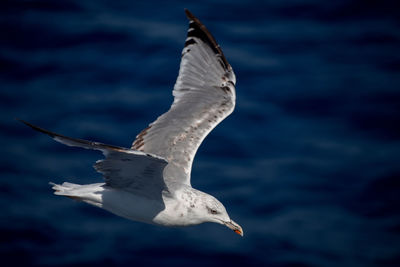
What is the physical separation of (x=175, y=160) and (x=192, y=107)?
1.05 m

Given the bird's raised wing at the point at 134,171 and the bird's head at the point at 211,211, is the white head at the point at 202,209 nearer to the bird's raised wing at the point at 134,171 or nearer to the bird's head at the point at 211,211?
the bird's head at the point at 211,211

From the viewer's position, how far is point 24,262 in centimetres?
1301

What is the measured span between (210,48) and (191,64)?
368mm

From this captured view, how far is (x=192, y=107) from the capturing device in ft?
30.5

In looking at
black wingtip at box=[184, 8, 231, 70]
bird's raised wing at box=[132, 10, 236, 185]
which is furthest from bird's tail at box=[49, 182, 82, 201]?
black wingtip at box=[184, 8, 231, 70]

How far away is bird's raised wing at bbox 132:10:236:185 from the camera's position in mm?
8645

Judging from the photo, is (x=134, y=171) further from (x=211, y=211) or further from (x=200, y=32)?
(x=200, y=32)

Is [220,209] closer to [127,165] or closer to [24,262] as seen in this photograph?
[127,165]

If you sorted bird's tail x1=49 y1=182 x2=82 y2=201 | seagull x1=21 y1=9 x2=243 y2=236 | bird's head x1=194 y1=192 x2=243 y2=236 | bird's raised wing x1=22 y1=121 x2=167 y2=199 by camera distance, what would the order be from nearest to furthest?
bird's raised wing x1=22 y1=121 x2=167 y2=199, seagull x1=21 y1=9 x2=243 y2=236, bird's tail x1=49 y1=182 x2=82 y2=201, bird's head x1=194 y1=192 x2=243 y2=236

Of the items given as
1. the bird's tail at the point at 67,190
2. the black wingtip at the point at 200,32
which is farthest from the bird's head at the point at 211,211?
the black wingtip at the point at 200,32

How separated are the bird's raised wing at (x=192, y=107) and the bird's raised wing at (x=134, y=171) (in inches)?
23.1

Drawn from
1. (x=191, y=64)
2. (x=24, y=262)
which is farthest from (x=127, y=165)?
(x=24, y=262)

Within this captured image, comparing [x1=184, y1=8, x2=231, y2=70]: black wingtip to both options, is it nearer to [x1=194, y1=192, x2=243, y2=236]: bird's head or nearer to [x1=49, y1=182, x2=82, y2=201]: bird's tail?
[x1=194, y1=192, x2=243, y2=236]: bird's head

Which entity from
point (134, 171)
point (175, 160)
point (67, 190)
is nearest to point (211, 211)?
point (175, 160)
